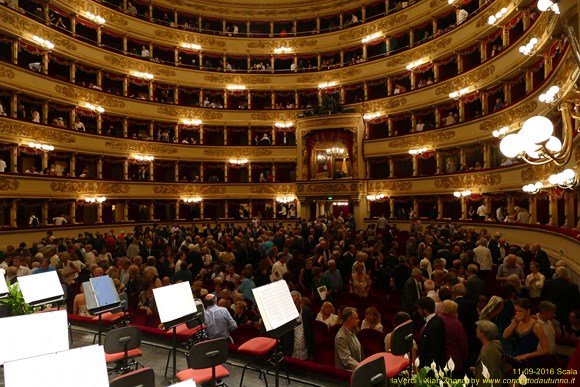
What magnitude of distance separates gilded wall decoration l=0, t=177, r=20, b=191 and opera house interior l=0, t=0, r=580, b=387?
0.21 ft

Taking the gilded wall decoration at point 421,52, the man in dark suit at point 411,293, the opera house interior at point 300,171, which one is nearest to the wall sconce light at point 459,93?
the opera house interior at point 300,171

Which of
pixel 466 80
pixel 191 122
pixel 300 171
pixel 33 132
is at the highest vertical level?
pixel 466 80

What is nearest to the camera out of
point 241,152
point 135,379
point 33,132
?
point 135,379

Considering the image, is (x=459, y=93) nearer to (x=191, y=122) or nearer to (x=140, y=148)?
Result: (x=191, y=122)

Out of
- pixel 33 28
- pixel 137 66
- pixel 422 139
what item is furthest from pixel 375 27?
pixel 33 28

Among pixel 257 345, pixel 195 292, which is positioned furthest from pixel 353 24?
pixel 257 345

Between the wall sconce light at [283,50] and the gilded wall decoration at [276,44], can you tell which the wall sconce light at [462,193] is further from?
the wall sconce light at [283,50]

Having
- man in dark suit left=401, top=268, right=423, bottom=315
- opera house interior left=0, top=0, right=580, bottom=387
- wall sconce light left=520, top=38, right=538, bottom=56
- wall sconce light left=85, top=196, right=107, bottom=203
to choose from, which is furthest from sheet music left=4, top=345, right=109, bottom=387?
wall sconce light left=85, top=196, right=107, bottom=203

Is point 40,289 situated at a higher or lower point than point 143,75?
lower

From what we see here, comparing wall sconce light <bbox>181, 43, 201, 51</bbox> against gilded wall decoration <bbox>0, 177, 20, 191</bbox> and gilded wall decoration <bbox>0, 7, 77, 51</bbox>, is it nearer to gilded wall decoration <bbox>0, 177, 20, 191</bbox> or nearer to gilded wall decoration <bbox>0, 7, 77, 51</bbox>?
gilded wall decoration <bbox>0, 7, 77, 51</bbox>

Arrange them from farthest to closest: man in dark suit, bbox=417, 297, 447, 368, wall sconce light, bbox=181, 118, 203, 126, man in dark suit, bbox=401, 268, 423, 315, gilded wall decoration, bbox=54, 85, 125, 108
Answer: wall sconce light, bbox=181, 118, 203, 126 → gilded wall decoration, bbox=54, 85, 125, 108 → man in dark suit, bbox=401, 268, 423, 315 → man in dark suit, bbox=417, 297, 447, 368

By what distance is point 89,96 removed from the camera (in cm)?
2317

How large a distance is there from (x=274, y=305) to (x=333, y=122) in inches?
897

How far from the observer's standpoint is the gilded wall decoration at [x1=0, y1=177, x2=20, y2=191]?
17188 millimetres
